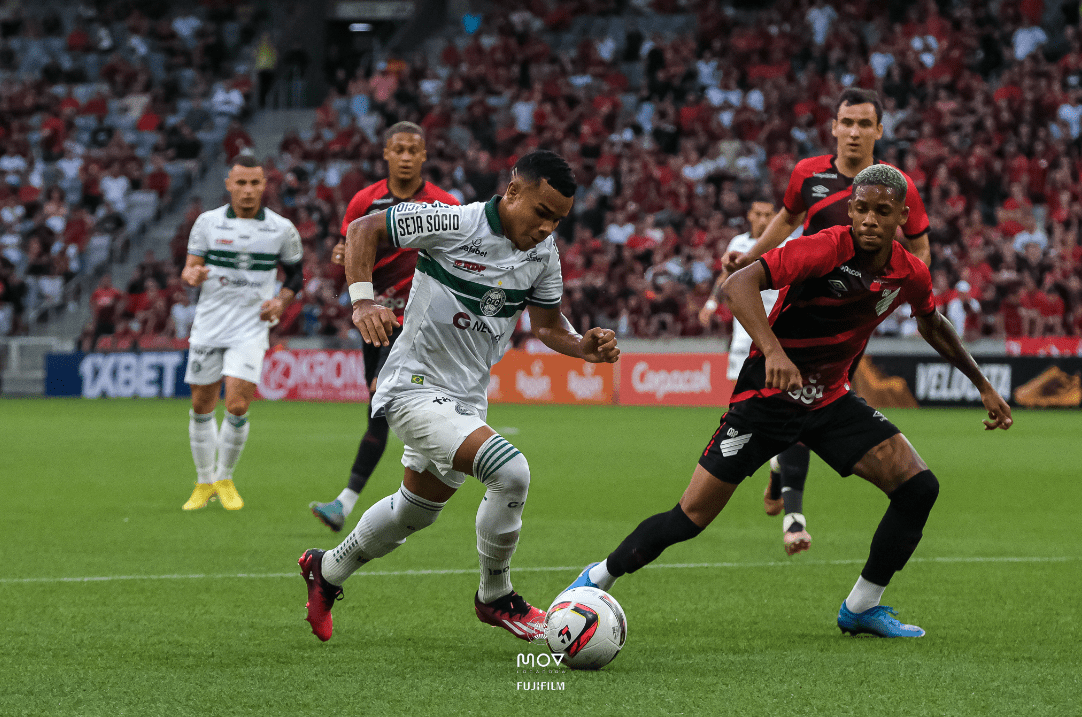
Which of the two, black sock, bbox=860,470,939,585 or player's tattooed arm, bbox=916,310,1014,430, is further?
player's tattooed arm, bbox=916,310,1014,430

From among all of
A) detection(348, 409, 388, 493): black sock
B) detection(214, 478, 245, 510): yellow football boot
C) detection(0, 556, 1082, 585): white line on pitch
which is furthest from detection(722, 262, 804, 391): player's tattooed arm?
detection(214, 478, 245, 510): yellow football boot

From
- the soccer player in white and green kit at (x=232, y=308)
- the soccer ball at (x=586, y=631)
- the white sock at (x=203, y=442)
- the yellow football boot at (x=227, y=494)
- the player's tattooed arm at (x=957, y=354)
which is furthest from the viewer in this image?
the white sock at (x=203, y=442)

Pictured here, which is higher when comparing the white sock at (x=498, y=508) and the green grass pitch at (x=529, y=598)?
the white sock at (x=498, y=508)

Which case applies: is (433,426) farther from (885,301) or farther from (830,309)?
(885,301)

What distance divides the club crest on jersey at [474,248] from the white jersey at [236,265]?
539 cm

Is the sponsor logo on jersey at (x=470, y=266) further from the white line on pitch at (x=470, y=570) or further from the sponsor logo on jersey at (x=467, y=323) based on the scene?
the white line on pitch at (x=470, y=570)

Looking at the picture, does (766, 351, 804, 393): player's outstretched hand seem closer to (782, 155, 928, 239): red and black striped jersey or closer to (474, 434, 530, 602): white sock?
(474, 434, 530, 602): white sock

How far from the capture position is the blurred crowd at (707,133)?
922 inches

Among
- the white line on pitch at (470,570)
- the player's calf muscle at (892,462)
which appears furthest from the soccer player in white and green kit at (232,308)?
the player's calf muscle at (892,462)

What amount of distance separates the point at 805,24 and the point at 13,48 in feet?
64.5

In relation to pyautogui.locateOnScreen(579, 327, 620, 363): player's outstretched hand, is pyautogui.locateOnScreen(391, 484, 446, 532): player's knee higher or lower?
lower

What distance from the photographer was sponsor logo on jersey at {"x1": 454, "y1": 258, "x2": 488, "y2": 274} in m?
5.56

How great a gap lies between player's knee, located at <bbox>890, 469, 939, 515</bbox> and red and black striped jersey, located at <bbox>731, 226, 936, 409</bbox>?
47cm

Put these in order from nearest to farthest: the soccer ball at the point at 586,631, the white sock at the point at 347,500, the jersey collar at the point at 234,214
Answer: the soccer ball at the point at 586,631, the white sock at the point at 347,500, the jersey collar at the point at 234,214
